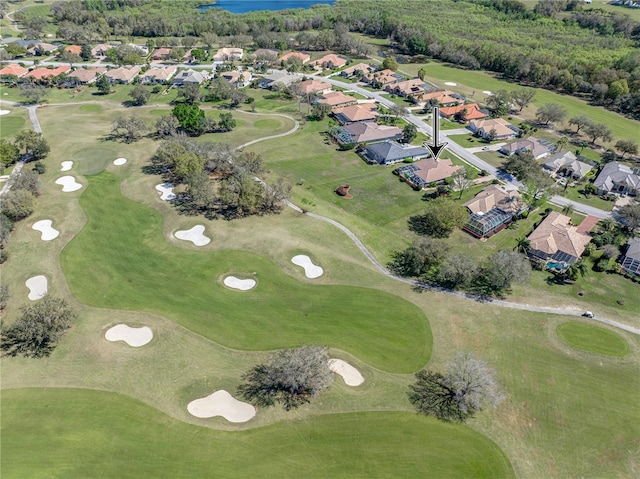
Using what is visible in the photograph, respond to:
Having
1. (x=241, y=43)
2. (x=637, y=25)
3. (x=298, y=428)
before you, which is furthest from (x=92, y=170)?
(x=637, y=25)

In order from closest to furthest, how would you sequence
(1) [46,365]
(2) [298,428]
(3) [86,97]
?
1. (2) [298,428]
2. (1) [46,365]
3. (3) [86,97]

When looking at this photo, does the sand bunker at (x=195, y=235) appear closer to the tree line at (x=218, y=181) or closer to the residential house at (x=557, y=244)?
the tree line at (x=218, y=181)

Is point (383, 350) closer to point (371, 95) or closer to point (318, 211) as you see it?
point (318, 211)

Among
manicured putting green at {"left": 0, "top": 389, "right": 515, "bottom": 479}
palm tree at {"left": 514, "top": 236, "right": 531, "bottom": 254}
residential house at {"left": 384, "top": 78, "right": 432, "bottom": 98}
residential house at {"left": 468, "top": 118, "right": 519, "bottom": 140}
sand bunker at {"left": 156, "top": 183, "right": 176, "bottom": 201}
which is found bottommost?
manicured putting green at {"left": 0, "top": 389, "right": 515, "bottom": 479}

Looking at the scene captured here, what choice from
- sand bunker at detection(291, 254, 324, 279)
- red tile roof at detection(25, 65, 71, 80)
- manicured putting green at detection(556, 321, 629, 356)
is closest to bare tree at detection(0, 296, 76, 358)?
sand bunker at detection(291, 254, 324, 279)

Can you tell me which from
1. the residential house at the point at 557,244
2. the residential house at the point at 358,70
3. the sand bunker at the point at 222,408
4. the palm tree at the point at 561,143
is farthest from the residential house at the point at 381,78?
the sand bunker at the point at 222,408

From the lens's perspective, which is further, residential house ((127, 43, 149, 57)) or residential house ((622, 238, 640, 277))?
residential house ((127, 43, 149, 57))

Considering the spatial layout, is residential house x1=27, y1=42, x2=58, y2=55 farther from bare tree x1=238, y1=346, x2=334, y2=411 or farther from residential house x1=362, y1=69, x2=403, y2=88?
bare tree x1=238, y1=346, x2=334, y2=411
